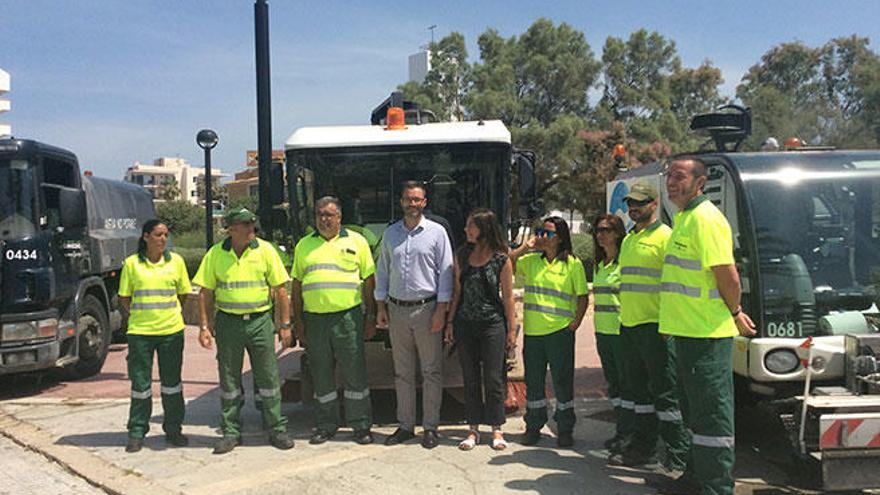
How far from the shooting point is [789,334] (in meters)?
4.64

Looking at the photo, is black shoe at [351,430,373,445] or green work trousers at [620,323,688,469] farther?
black shoe at [351,430,373,445]

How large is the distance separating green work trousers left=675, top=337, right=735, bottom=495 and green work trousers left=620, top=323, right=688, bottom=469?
633mm

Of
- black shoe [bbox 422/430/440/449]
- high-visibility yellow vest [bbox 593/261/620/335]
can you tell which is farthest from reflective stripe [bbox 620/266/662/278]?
black shoe [bbox 422/430/440/449]

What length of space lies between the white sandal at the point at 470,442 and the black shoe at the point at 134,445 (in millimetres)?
2393

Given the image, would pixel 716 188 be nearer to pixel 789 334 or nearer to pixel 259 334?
pixel 789 334

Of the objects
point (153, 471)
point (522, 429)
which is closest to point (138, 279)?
point (153, 471)

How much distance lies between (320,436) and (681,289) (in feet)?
9.54

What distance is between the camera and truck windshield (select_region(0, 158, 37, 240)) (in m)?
7.06

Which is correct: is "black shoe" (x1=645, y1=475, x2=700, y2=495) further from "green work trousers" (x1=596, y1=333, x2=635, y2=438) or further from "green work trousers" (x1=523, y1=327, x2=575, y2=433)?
"green work trousers" (x1=523, y1=327, x2=575, y2=433)

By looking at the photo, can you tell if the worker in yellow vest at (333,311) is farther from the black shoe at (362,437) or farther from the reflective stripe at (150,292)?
the reflective stripe at (150,292)

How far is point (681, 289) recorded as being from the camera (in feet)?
13.3

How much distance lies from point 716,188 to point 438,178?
86.5 inches

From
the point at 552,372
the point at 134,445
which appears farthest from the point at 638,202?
the point at 134,445

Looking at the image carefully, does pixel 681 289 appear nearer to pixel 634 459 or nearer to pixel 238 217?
pixel 634 459
